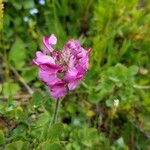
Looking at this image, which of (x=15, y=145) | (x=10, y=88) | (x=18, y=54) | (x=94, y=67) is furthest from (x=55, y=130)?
(x=18, y=54)

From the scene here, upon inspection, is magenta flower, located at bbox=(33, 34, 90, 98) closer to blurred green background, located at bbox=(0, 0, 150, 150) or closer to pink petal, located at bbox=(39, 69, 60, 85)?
pink petal, located at bbox=(39, 69, 60, 85)


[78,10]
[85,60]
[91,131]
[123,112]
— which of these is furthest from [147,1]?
[85,60]

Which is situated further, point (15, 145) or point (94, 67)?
point (94, 67)

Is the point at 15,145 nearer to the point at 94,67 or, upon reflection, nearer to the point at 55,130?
the point at 55,130

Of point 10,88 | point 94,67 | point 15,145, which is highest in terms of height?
point 94,67

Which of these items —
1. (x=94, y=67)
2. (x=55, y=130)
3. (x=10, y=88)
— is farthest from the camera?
(x=94, y=67)

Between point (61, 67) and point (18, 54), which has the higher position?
point (18, 54)

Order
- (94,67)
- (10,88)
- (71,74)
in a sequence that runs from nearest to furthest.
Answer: (71,74)
(10,88)
(94,67)

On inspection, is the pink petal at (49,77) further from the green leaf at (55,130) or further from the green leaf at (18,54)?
the green leaf at (18,54)
